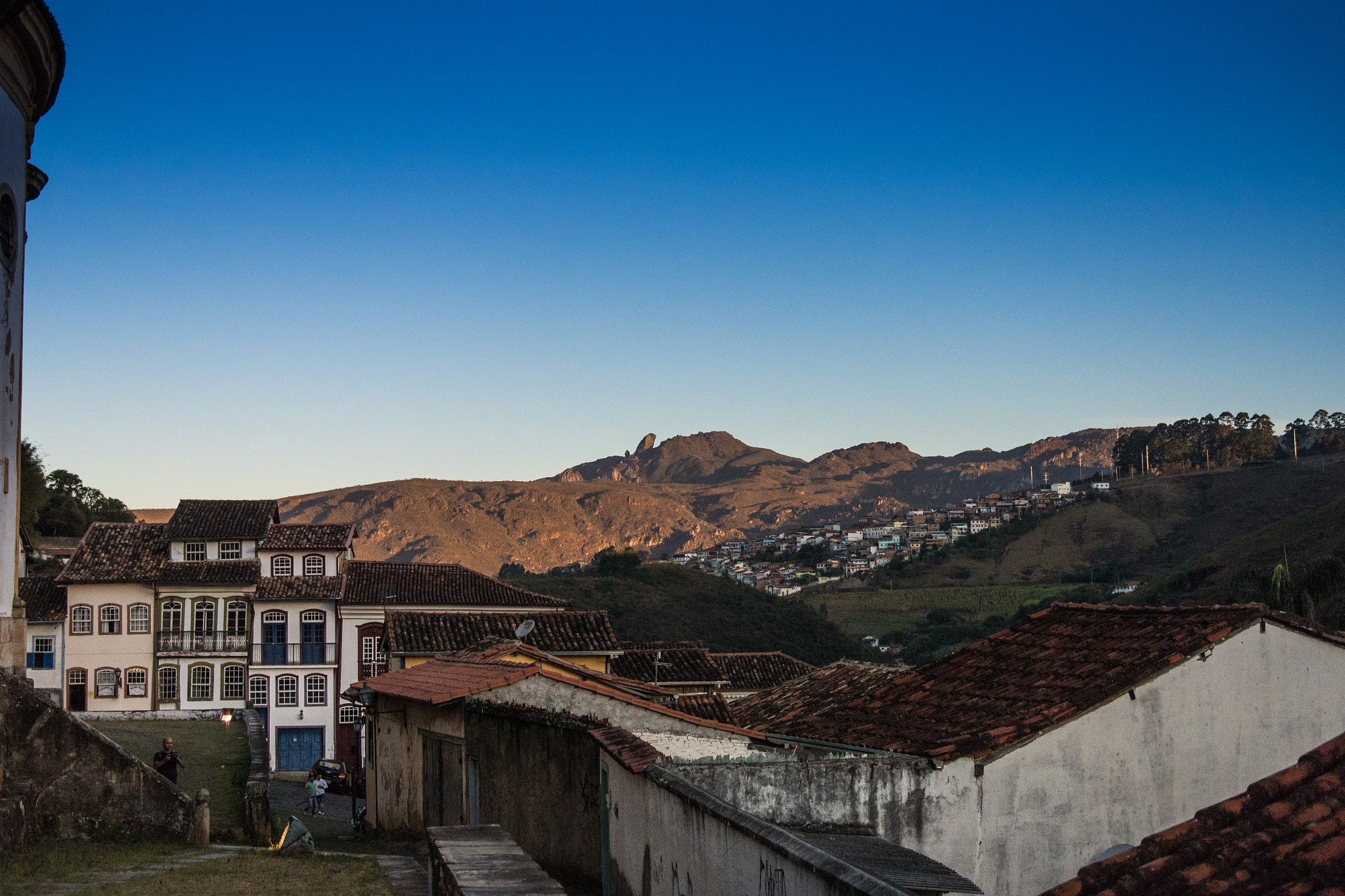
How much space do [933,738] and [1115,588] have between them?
7309 cm

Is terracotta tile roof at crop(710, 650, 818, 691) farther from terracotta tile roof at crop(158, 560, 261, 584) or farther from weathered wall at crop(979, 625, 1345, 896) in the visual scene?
weathered wall at crop(979, 625, 1345, 896)

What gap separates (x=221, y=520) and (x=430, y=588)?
36.3ft

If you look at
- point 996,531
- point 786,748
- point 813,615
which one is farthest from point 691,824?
point 996,531

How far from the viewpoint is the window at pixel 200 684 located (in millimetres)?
51281

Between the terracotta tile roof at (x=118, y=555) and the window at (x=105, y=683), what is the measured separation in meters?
4.01

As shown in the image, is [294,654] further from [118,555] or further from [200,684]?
[118,555]

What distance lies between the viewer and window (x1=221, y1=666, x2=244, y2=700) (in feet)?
168

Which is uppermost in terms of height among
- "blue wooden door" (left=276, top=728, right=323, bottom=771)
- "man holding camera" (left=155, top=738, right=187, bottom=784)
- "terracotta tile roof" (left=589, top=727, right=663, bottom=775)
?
"terracotta tile roof" (left=589, top=727, right=663, bottom=775)

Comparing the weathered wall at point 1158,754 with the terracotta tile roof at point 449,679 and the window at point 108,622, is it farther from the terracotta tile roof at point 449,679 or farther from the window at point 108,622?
the window at point 108,622

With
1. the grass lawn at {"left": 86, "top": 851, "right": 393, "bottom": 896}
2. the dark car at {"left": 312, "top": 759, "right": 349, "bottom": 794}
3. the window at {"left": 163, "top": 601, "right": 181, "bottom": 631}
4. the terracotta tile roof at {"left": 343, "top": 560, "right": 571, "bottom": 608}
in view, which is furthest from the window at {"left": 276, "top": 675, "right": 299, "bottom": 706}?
the grass lawn at {"left": 86, "top": 851, "right": 393, "bottom": 896}

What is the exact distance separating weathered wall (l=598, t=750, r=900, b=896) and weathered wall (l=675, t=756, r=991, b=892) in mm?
540

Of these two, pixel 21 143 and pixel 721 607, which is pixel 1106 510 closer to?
pixel 721 607

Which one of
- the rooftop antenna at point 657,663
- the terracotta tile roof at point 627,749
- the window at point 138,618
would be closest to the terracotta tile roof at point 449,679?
the terracotta tile roof at point 627,749

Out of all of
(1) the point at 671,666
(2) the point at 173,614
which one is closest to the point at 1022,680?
(1) the point at 671,666
